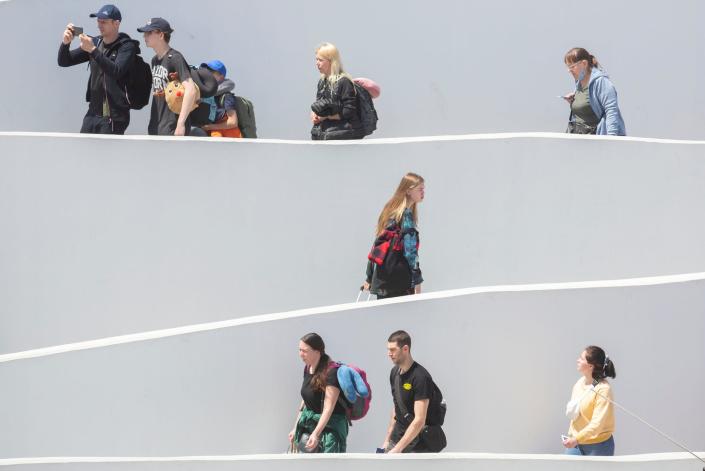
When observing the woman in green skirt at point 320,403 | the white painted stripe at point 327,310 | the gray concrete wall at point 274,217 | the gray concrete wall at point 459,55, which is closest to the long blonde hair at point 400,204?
the white painted stripe at point 327,310

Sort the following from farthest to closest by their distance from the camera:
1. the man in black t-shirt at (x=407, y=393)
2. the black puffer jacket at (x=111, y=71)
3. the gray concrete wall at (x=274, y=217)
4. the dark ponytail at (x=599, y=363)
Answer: the black puffer jacket at (x=111, y=71)
the gray concrete wall at (x=274, y=217)
the dark ponytail at (x=599, y=363)
the man in black t-shirt at (x=407, y=393)

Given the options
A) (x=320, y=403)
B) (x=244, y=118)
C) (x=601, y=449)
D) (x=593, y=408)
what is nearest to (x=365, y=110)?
(x=244, y=118)

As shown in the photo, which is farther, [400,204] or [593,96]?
[593,96]

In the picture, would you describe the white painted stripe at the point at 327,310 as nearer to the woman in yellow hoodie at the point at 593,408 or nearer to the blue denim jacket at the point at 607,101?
the woman in yellow hoodie at the point at 593,408

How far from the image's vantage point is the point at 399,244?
380 inches

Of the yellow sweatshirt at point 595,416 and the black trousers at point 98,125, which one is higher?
the black trousers at point 98,125

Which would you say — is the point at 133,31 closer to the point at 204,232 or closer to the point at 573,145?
the point at 204,232

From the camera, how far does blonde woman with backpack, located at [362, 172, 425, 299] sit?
9648 millimetres

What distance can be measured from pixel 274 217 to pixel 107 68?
1.50 meters

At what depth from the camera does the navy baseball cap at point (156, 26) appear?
422 inches

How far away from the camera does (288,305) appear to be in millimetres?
10523

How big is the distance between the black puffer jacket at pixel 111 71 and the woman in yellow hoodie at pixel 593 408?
367 cm

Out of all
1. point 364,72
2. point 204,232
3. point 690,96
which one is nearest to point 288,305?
point 204,232

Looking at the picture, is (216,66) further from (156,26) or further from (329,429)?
(329,429)
